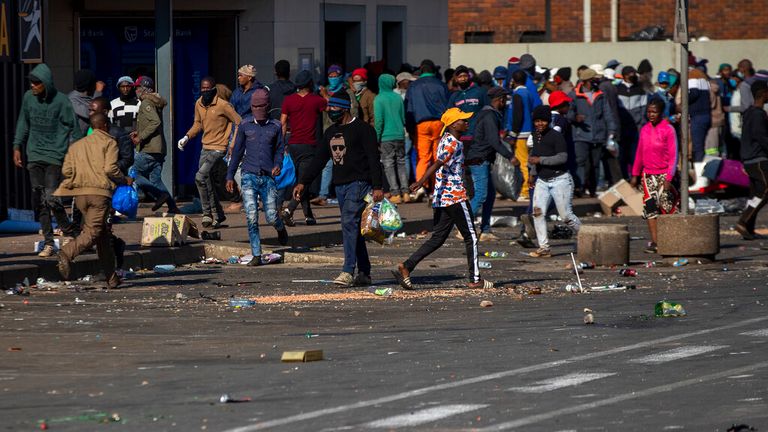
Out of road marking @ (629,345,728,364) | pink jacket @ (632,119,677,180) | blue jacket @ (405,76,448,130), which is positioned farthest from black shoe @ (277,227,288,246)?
road marking @ (629,345,728,364)

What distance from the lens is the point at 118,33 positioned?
25.7 metres

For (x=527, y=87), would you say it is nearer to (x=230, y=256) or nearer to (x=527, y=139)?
(x=527, y=139)

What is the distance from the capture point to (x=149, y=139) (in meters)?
21.8

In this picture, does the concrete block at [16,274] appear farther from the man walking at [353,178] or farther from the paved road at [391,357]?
the man walking at [353,178]

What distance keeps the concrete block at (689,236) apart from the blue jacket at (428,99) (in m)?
7.48

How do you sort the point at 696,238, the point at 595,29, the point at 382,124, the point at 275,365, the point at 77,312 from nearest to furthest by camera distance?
the point at 275,365, the point at 77,312, the point at 696,238, the point at 382,124, the point at 595,29

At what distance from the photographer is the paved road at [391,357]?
359 inches

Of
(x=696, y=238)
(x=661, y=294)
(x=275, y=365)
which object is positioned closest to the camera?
(x=275, y=365)

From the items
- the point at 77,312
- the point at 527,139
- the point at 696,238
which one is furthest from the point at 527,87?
the point at 77,312

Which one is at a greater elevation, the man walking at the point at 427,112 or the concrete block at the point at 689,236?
the man walking at the point at 427,112

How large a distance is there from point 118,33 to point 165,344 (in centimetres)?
1438

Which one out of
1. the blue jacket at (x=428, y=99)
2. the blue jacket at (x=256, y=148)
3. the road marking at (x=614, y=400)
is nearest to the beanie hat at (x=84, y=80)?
the blue jacket at (x=256, y=148)

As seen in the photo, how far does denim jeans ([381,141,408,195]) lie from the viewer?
25078 millimetres

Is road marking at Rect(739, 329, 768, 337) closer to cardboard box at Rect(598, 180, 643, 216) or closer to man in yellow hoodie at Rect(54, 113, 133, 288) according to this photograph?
man in yellow hoodie at Rect(54, 113, 133, 288)
